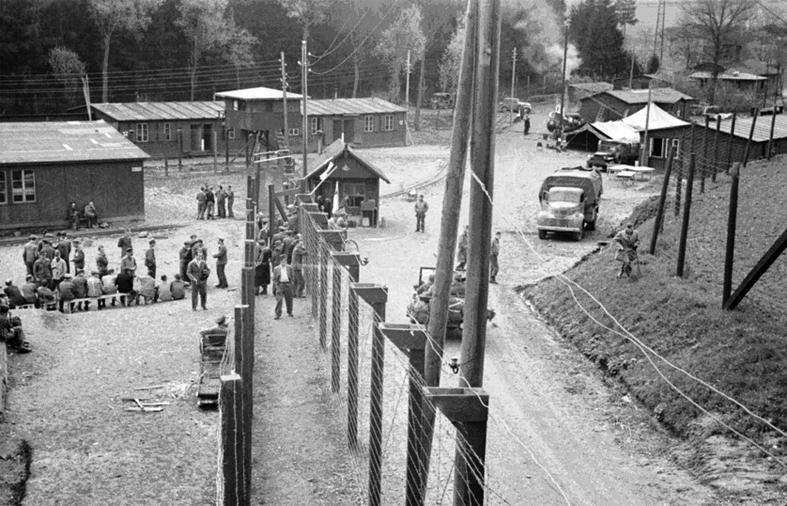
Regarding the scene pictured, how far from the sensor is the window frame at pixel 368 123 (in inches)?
2771

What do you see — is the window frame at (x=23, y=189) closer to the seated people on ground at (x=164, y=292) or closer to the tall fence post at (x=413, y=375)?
the seated people on ground at (x=164, y=292)

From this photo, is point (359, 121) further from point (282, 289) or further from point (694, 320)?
point (694, 320)

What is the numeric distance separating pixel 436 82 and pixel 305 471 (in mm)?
85901

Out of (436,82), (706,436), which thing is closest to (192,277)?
(706,436)

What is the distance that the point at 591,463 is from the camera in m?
15.9

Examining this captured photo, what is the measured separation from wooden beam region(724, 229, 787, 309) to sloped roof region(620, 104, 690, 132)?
3521 centimetres

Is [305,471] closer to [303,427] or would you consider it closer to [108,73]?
[303,427]

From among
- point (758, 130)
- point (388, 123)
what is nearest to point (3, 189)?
point (758, 130)

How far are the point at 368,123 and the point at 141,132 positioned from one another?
1678 cm

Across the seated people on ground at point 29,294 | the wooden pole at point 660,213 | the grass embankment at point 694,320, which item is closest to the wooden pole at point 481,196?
the grass embankment at point 694,320

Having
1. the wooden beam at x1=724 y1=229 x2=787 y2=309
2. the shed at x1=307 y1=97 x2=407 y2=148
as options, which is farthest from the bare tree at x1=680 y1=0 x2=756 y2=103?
the wooden beam at x1=724 y1=229 x2=787 y2=309

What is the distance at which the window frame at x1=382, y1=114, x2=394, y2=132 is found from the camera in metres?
71.8

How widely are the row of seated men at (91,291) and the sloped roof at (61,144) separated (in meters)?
13.4

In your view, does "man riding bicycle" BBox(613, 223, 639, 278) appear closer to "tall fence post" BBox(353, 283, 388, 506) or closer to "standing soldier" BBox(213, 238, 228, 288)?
"standing soldier" BBox(213, 238, 228, 288)
